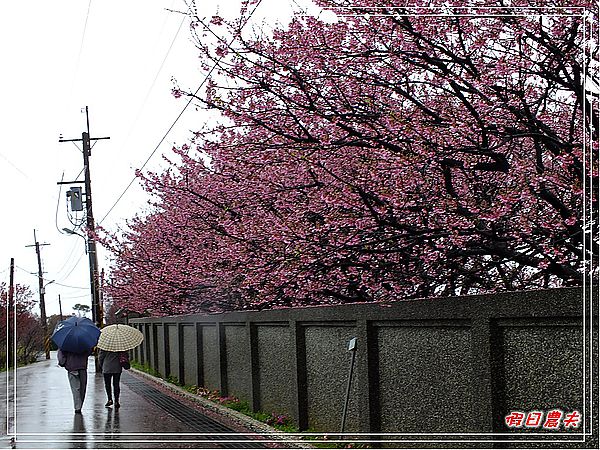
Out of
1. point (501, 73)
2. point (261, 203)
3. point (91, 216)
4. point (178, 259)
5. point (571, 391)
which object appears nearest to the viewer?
point (571, 391)

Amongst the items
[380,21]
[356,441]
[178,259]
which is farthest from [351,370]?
[178,259]

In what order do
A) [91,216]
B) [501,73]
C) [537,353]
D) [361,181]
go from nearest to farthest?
[537,353] < [501,73] < [361,181] < [91,216]

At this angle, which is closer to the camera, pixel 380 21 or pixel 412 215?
pixel 380 21

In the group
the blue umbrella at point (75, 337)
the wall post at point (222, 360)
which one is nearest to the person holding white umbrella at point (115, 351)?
the blue umbrella at point (75, 337)

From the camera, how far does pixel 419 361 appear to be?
7758mm

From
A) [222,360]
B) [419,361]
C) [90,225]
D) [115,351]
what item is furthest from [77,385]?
[90,225]

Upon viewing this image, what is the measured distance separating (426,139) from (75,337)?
8.14m

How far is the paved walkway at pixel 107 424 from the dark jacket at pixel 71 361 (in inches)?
26.7

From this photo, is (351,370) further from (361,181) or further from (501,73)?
(501,73)

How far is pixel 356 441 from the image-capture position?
884 centimetres

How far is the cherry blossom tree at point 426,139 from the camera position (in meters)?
6.76

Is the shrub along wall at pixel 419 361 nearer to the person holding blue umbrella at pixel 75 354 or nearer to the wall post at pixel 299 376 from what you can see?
the wall post at pixel 299 376

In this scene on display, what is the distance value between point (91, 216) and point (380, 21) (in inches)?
901

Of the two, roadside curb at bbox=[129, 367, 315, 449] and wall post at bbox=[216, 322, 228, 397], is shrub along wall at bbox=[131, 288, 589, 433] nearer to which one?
roadside curb at bbox=[129, 367, 315, 449]
